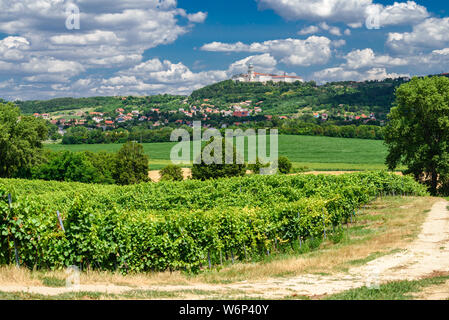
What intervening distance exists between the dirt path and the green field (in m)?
62.2

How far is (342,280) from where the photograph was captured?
1183 cm

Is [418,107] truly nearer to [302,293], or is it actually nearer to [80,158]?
Answer: [302,293]

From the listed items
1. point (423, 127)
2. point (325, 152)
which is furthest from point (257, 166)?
point (423, 127)

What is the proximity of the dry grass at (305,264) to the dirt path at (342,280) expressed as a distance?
→ 0.63m

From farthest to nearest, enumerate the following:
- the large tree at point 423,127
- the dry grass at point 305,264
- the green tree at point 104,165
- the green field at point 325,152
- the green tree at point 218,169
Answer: the green field at point 325,152 → the green tree at point 104,165 → the green tree at point 218,169 → the large tree at point 423,127 → the dry grass at point 305,264

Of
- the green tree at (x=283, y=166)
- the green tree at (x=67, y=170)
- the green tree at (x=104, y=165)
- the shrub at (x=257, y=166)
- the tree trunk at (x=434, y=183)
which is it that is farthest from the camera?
the green tree at (x=283, y=166)

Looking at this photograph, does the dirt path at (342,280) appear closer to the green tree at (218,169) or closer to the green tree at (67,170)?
the green tree at (218,169)

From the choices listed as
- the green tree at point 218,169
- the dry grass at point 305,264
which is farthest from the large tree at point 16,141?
the dry grass at point 305,264

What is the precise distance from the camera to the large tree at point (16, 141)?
52781 millimetres

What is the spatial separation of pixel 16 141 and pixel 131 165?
19.5m
